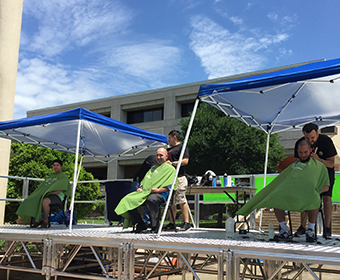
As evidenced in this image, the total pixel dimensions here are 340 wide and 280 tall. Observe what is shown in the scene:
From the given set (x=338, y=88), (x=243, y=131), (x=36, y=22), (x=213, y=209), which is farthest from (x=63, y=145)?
(x=213, y=209)

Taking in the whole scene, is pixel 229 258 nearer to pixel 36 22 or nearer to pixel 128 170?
pixel 36 22

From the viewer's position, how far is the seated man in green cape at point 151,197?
4.83 meters

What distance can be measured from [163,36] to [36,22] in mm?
5087

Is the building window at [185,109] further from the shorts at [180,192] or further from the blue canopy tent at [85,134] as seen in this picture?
the shorts at [180,192]

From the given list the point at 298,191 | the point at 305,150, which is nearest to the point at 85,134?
the point at 305,150

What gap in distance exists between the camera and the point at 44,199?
20.5ft

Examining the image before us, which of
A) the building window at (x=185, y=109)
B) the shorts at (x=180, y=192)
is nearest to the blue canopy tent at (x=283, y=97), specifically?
the shorts at (x=180, y=192)

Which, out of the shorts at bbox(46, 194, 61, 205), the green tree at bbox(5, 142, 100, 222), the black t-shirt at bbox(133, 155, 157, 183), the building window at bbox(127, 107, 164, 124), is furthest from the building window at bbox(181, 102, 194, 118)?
the shorts at bbox(46, 194, 61, 205)

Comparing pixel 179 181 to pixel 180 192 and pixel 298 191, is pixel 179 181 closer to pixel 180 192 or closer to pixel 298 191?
pixel 180 192

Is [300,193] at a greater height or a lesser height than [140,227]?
greater

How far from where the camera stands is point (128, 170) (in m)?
35.8

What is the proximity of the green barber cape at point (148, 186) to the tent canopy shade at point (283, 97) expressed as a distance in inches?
47.7

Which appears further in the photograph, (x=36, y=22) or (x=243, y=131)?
(x=243, y=131)

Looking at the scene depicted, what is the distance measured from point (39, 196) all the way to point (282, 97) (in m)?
4.62
